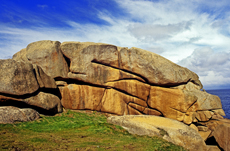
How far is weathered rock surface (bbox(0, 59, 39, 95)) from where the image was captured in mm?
17969

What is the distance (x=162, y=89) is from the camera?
25047mm

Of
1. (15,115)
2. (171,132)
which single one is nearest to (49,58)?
(15,115)

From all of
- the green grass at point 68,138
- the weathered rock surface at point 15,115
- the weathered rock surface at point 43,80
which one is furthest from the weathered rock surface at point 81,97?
the weathered rock surface at point 15,115

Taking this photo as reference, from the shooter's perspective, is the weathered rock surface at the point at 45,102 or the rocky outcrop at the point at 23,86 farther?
the weathered rock surface at the point at 45,102

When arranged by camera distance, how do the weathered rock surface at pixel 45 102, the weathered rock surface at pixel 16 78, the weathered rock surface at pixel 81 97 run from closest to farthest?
1. the weathered rock surface at pixel 16 78
2. the weathered rock surface at pixel 45 102
3. the weathered rock surface at pixel 81 97

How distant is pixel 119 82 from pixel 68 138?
13.2m

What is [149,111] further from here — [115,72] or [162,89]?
[115,72]

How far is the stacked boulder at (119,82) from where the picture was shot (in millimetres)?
24562

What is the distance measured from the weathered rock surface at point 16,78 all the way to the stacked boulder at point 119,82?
439cm

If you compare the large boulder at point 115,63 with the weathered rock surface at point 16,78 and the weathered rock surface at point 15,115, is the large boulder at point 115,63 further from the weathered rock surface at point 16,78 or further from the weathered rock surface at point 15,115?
the weathered rock surface at point 15,115

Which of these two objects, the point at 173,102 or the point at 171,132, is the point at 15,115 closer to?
the point at 171,132

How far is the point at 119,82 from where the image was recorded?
82.9ft

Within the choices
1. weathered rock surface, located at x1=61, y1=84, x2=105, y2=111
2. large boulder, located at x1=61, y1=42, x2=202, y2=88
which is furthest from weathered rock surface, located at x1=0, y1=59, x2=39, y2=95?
large boulder, located at x1=61, y1=42, x2=202, y2=88

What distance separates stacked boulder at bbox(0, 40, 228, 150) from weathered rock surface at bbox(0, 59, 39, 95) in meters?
→ 4.39
